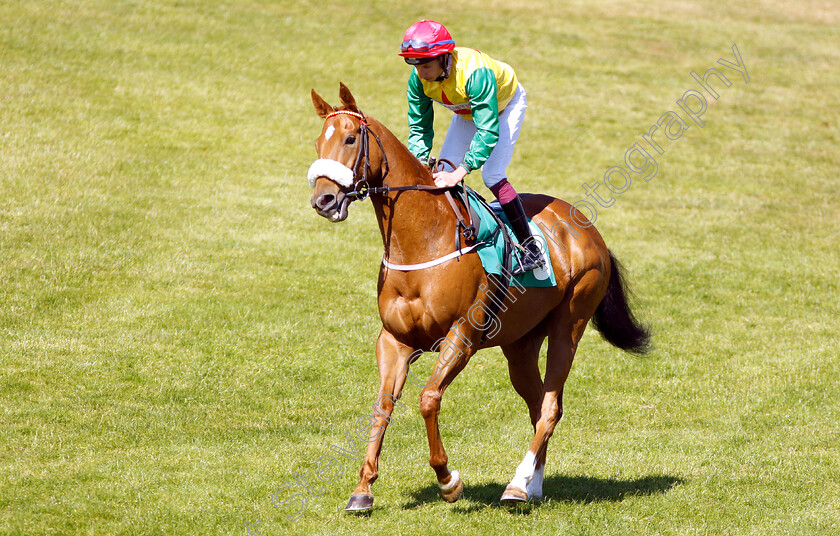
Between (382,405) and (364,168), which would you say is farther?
(382,405)

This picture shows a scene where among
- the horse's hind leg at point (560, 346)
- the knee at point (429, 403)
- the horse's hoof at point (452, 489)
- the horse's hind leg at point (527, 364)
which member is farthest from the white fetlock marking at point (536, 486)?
the knee at point (429, 403)

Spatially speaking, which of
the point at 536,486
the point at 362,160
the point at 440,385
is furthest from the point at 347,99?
the point at 536,486

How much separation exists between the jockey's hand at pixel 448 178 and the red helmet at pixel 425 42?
82 cm

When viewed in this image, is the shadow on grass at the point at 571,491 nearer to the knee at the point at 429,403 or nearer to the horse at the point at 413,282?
the horse at the point at 413,282

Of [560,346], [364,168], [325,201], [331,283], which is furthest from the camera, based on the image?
[331,283]

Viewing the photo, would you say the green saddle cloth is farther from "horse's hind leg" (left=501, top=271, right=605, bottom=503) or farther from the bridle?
the bridle

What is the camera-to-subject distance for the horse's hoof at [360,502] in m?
6.13

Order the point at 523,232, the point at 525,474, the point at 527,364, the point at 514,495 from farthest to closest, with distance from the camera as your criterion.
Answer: the point at 527,364
the point at 523,232
the point at 525,474
the point at 514,495

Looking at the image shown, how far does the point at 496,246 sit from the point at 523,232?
1.26 feet

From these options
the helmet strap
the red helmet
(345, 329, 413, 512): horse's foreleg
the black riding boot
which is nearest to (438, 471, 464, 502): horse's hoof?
(345, 329, 413, 512): horse's foreleg

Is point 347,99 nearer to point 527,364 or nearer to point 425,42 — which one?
point 425,42

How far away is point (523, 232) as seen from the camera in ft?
22.8

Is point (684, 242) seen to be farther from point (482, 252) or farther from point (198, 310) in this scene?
point (482, 252)

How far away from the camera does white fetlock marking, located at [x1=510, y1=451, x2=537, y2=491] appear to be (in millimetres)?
6430
